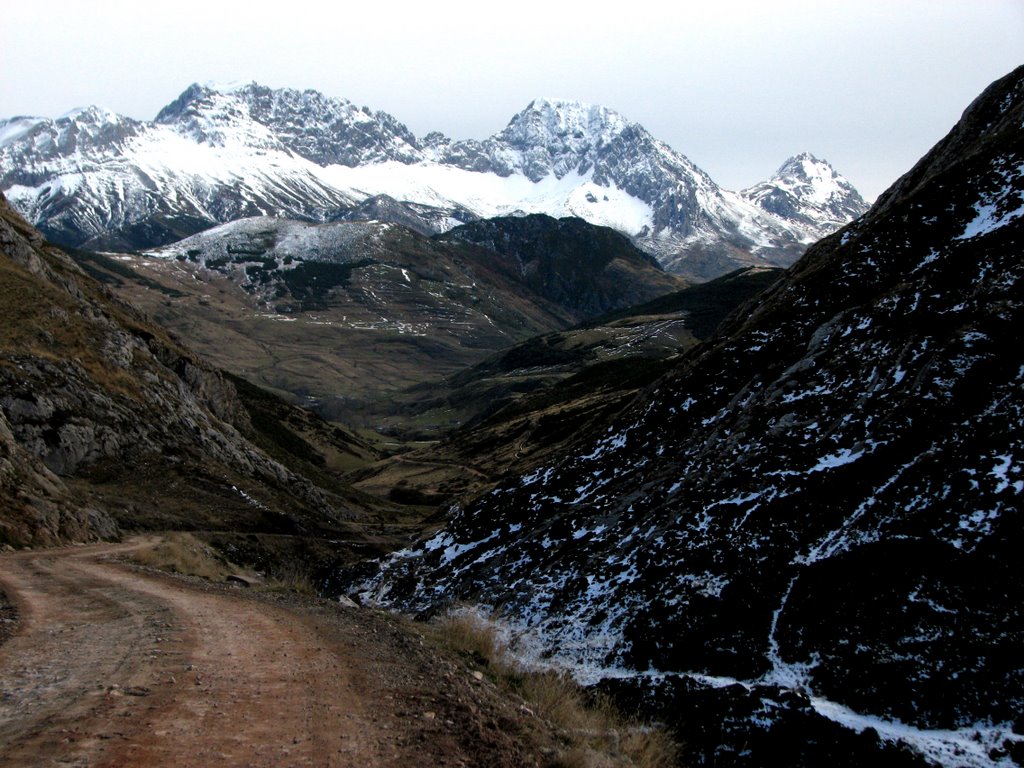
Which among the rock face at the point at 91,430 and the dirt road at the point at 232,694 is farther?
the rock face at the point at 91,430

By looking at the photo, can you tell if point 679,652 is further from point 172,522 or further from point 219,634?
point 172,522

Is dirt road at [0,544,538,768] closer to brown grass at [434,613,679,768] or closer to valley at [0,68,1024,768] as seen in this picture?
valley at [0,68,1024,768]

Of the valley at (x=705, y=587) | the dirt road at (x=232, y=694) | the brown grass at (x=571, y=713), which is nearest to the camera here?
the dirt road at (x=232, y=694)

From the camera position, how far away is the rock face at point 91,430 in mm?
41219

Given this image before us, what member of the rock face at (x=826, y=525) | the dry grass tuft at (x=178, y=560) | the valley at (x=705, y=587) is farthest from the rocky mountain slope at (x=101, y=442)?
the rock face at (x=826, y=525)

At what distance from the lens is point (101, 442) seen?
59.8m

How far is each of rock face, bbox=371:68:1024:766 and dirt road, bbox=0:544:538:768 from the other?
17.8 ft

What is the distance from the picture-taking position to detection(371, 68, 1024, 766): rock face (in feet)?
47.5

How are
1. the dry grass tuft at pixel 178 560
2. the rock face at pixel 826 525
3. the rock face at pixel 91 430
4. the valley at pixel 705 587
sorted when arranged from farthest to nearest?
the rock face at pixel 91 430
the dry grass tuft at pixel 178 560
the rock face at pixel 826 525
the valley at pixel 705 587

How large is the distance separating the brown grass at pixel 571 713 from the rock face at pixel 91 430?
2475 centimetres

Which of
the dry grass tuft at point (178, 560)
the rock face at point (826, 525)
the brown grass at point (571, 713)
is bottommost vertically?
the dry grass tuft at point (178, 560)

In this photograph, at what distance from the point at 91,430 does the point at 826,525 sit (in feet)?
184

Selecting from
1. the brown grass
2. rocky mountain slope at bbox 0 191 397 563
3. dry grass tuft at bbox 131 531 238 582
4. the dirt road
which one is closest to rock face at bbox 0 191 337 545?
rocky mountain slope at bbox 0 191 397 563

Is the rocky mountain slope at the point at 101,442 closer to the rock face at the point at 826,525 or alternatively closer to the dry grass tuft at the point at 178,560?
the dry grass tuft at the point at 178,560
